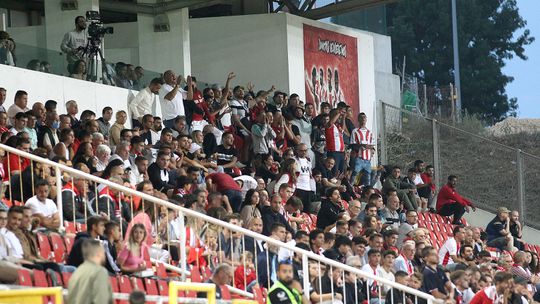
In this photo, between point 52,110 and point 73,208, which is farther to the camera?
point 52,110

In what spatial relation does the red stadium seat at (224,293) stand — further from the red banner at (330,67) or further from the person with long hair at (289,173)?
the red banner at (330,67)

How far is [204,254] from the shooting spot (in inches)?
553

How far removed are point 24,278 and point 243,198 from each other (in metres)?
7.25

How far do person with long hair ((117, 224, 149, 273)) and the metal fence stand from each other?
47.0ft

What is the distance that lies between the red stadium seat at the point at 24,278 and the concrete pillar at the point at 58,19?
11815 mm

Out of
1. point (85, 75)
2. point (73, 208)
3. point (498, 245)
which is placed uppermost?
point (85, 75)

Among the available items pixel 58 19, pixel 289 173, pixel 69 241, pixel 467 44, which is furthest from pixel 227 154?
pixel 467 44

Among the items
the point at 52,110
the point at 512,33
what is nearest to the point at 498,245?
the point at 52,110

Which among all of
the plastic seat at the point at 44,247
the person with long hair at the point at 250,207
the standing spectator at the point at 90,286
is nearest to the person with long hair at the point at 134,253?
the plastic seat at the point at 44,247

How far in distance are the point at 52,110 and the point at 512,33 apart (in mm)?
44630

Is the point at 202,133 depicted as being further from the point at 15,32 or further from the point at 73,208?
the point at 73,208

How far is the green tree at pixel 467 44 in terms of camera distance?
58.7 m

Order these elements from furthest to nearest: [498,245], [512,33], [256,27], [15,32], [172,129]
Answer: [512,33], [256,27], [15,32], [498,245], [172,129]

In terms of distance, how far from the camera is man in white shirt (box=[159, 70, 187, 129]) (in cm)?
2094
